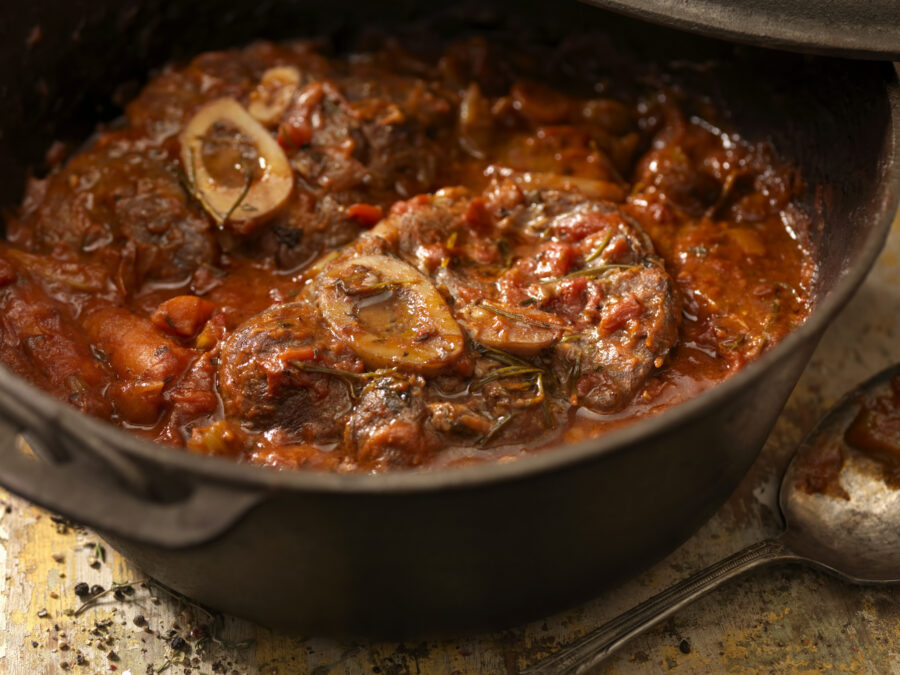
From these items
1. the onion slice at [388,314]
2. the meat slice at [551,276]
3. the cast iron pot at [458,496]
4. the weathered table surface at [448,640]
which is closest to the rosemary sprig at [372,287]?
the onion slice at [388,314]

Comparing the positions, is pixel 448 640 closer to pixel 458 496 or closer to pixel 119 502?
pixel 458 496

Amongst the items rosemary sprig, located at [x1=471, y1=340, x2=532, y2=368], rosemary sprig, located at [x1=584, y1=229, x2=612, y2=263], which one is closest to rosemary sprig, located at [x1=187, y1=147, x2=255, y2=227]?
rosemary sprig, located at [x1=471, y1=340, x2=532, y2=368]

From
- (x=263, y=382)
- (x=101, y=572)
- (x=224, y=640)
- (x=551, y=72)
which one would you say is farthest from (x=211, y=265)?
(x=551, y=72)

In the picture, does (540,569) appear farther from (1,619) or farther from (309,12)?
(309,12)

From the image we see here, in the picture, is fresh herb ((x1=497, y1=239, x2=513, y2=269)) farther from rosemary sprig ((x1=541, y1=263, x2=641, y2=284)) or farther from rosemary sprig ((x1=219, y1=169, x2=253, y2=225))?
rosemary sprig ((x1=219, y1=169, x2=253, y2=225))

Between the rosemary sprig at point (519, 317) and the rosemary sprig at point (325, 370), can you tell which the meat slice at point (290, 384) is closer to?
the rosemary sprig at point (325, 370)

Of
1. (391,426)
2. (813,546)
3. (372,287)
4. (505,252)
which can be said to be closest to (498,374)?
(391,426)
